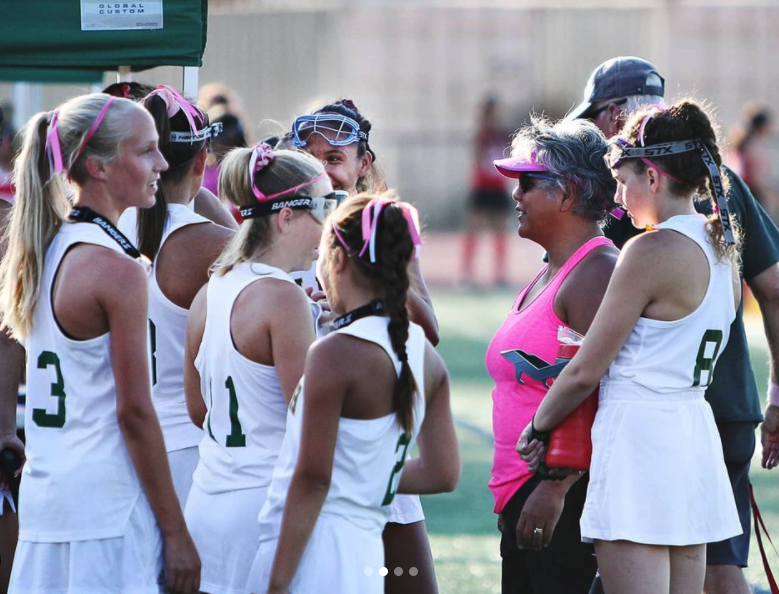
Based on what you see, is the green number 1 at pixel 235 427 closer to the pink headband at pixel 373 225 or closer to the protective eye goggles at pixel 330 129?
the pink headband at pixel 373 225

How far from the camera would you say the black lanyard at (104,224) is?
321cm

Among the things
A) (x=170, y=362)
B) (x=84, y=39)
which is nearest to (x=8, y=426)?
(x=170, y=362)

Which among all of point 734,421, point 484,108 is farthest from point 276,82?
point 734,421

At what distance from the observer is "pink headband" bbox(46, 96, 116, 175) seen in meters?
3.27

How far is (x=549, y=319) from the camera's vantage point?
386 cm

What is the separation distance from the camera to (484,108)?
68.2ft

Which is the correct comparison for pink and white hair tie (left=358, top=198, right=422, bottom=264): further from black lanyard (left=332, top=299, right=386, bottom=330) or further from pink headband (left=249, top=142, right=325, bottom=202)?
pink headband (left=249, top=142, right=325, bottom=202)

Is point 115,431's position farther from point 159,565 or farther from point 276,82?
point 276,82

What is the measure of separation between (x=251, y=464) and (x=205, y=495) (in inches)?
6.7

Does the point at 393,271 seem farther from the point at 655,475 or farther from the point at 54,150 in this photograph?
the point at 655,475

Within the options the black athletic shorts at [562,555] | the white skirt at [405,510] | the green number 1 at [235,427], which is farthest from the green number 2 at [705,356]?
the green number 1 at [235,427]

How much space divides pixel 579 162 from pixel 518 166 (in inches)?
7.6

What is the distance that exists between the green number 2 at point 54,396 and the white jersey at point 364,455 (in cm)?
58

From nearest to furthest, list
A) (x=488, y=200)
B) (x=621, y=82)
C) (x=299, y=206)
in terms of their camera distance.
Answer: (x=299, y=206), (x=621, y=82), (x=488, y=200)
